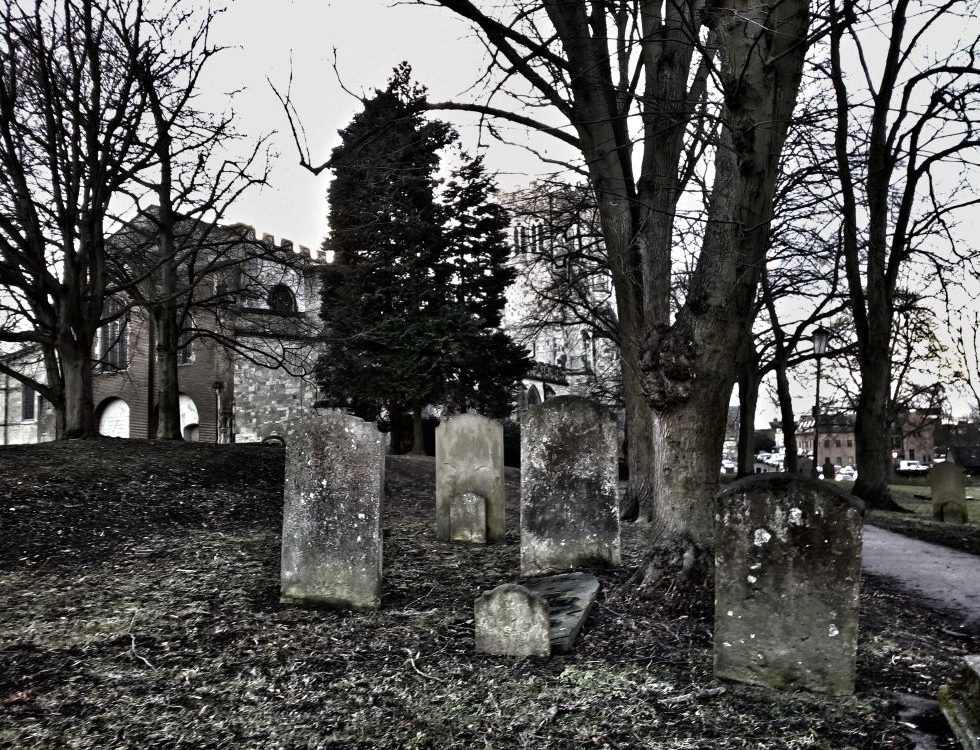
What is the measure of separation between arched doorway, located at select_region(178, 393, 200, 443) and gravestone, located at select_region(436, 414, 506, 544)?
1068 inches

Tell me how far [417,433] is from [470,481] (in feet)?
51.3

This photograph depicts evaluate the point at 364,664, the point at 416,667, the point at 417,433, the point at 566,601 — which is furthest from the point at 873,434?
the point at 417,433

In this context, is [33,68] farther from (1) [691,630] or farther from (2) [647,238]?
(1) [691,630]

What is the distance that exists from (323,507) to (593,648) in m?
2.38

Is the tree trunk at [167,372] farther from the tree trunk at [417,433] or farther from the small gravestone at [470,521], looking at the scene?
the tree trunk at [417,433]

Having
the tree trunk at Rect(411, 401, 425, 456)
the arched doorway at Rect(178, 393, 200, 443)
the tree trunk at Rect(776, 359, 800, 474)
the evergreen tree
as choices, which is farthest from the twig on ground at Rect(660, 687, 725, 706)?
the arched doorway at Rect(178, 393, 200, 443)

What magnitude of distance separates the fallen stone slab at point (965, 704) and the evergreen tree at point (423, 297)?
60.0ft

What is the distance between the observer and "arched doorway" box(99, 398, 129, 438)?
33.0 m

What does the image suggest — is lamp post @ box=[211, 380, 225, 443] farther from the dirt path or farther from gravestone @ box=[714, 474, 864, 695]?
gravestone @ box=[714, 474, 864, 695]

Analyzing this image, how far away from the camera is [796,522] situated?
398cm

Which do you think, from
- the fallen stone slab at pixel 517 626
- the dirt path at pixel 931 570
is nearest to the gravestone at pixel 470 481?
the fallen stone slab at pixel 517 626

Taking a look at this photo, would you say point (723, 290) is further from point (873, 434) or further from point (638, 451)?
point (873, 434)

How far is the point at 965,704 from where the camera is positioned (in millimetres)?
3328

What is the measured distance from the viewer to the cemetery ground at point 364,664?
11.6 ft
